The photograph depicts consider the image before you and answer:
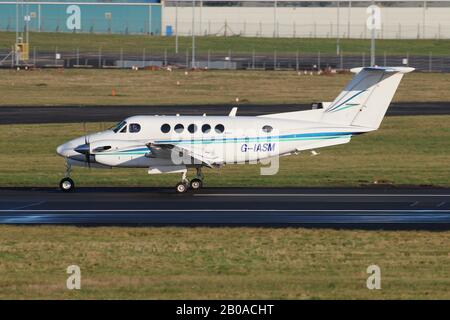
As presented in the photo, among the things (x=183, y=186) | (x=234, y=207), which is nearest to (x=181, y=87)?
(x=183, y=186)

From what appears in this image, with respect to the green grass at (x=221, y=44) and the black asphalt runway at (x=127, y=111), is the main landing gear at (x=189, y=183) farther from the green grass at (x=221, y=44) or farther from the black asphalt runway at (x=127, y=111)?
the green grass at (x=221, y=44)

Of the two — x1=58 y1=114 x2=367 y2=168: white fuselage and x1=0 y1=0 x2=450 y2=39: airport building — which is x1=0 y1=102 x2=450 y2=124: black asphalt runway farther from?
x1=0 y1=0 x2=450 y2=39: airport building

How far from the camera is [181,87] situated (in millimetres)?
73500

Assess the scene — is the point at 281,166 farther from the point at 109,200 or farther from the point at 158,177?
the point at 109,200

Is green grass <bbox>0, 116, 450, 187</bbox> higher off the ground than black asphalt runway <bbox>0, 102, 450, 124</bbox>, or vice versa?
black asphalt runway <bbox>0, 102, 450, 124</bbox>

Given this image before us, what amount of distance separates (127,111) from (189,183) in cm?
2348

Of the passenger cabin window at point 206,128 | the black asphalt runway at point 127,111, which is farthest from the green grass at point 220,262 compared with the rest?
the black asphalt runway at point 127,111

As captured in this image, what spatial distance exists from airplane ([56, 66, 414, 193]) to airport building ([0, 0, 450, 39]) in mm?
75426

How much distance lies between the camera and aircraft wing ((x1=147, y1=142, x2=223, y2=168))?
33.8 m

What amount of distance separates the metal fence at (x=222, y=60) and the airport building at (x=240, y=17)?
10.1 m

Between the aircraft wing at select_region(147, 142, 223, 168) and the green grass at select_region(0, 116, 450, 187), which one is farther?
the green grass at select_region(0, 116, 450, 187)

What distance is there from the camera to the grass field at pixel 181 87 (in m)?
65.9

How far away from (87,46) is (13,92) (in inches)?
1619

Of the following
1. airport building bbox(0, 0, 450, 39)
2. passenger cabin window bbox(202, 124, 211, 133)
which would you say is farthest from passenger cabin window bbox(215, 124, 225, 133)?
airport building bbox(0, 0, 450, 39)
